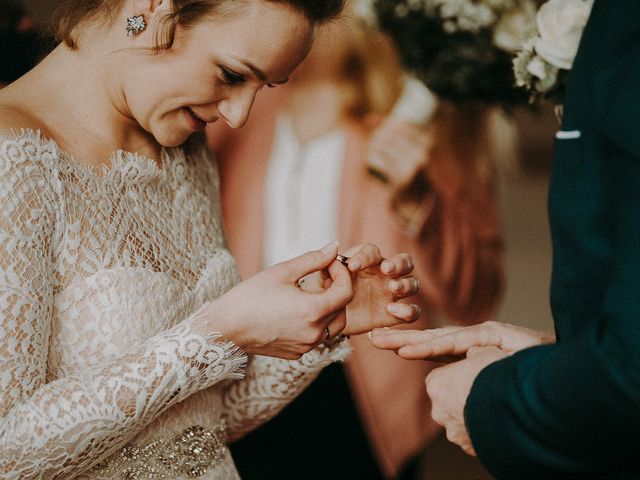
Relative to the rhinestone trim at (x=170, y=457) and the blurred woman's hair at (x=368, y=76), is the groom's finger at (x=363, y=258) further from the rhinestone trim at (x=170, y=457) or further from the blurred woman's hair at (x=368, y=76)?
the blurred woman's hair at (x=368, y=76)

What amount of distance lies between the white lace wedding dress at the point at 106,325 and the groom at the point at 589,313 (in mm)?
526

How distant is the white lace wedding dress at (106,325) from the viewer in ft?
3.88

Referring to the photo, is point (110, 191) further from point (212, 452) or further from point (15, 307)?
point (212, 452)

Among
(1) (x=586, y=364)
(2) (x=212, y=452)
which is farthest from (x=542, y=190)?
(1) (x=586, y=364)

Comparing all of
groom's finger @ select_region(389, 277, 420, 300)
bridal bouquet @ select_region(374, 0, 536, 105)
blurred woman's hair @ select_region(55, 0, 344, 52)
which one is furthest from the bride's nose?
bridal bouquet @ select_region(374, 0, 536, 105)

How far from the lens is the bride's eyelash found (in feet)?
4.66

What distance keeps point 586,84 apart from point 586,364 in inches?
13.9

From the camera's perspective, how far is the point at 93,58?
144cm

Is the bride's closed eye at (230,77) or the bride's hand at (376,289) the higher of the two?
the bride's closed eye at (230,77)

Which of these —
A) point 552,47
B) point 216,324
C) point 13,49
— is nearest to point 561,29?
point 552,47

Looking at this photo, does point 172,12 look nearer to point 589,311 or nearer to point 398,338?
point 398,338

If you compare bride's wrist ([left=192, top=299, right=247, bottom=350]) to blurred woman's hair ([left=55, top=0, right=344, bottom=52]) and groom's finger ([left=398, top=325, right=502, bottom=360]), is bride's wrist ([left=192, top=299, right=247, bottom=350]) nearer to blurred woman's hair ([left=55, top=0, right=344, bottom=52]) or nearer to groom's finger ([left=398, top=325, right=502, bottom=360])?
groom's finger ([left=398, top=325, right=502, bottom=360])

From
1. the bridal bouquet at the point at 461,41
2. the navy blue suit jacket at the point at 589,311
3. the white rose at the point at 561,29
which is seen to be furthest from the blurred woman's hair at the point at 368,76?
the navy blue suit jacket at the point at 589,311

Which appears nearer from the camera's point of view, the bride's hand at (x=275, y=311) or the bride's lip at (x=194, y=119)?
the bride's hand at (x=275, y=311)
